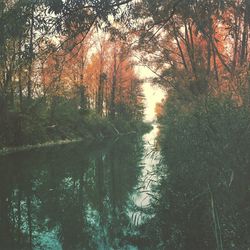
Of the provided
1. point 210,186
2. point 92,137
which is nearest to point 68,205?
point 210,186

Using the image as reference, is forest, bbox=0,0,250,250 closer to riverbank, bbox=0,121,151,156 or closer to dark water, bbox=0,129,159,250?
dark water, bbox=0,129,159,250

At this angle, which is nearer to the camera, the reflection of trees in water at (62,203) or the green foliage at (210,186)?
the green foliage at (210,186)

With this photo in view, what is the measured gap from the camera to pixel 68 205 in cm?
1021

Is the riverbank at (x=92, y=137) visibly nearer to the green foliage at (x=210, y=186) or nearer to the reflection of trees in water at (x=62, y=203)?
the reflection of trees in water at (x=62, y=203)

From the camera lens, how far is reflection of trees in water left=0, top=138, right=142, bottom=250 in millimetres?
7500

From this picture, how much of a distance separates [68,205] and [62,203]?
317 millimetres

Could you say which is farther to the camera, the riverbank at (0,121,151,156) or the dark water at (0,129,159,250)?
the riverbank at (0,121,151,156)

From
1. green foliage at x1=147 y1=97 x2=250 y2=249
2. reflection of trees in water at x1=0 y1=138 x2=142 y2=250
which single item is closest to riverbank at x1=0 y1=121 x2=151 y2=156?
reflection of trees in water at x1=0 y1=138 x2=142 y2=250

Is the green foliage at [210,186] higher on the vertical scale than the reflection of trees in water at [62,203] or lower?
higher

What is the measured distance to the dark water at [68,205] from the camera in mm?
7375

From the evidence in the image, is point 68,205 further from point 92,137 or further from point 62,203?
point 92,137

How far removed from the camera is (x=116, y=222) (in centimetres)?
859

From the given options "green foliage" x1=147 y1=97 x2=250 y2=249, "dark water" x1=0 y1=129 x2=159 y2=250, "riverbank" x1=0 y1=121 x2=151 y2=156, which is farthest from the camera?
"riverbank" x1=0 y1=121 x2=151 y2=156

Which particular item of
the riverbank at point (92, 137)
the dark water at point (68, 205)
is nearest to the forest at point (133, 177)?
the dark water at point (68, 205)
